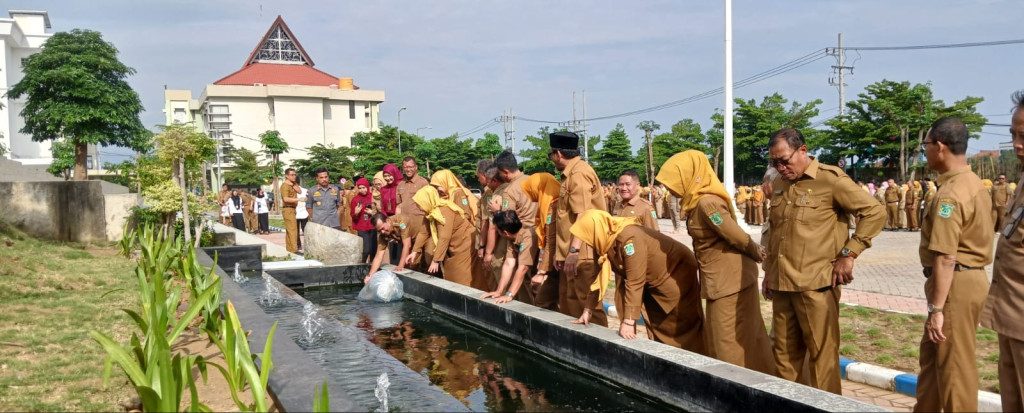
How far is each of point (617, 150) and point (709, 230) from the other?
3682cm

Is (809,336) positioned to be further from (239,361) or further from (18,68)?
(18,68)

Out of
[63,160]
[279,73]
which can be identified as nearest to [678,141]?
[63,160]

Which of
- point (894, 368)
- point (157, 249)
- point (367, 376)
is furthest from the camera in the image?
point (157, 249)

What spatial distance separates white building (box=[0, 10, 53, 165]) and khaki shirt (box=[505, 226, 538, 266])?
3620cm

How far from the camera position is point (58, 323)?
6238mm

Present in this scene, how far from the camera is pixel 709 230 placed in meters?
4.63

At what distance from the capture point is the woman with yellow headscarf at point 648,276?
4.71 metres

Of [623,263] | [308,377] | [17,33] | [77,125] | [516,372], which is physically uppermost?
[17,33]

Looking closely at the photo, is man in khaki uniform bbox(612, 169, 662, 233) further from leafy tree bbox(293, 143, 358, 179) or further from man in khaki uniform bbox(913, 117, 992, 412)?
leafy tree bbox(293, 143, 358, 179)

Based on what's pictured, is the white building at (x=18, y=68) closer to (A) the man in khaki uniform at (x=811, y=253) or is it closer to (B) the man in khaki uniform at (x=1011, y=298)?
(A) the man in khaki uniform at (x=811, y=253)

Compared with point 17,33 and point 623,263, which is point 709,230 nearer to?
point 623,263

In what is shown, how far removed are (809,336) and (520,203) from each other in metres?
3.24

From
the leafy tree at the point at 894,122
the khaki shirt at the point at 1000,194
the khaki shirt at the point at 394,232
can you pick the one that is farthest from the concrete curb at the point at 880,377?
the leafy tree at the point at 894,122

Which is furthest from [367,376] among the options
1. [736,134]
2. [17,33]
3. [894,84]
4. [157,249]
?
[17,33]
